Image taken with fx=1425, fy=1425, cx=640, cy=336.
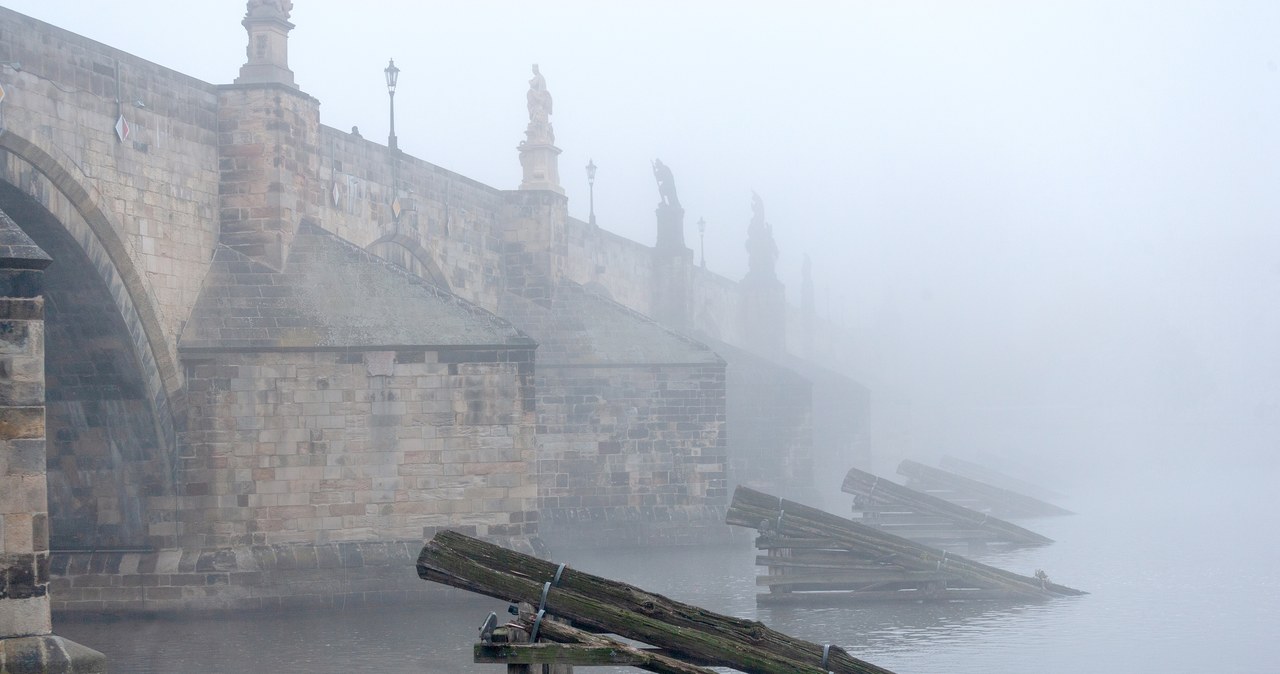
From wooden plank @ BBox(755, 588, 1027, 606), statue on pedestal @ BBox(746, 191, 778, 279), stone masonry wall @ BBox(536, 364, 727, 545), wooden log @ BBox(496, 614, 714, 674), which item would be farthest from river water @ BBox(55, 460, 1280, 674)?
statue on pedestal @ BBox(746, 191, 778, 279)

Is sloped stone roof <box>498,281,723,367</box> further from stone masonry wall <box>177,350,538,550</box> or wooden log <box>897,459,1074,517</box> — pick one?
wooden log <box>897,459,1074,517</box>

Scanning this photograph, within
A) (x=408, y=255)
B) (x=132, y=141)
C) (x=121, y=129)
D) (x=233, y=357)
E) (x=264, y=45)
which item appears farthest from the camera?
(x=408, y=255)

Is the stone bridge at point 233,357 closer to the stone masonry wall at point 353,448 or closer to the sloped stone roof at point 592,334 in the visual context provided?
the stone masonry wall at point 353,448

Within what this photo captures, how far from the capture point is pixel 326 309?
59.6 feet

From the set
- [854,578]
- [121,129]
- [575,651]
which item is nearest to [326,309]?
[121,129]

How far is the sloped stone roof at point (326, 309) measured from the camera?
1772 cm

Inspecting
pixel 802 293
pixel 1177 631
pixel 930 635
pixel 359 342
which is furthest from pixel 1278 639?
pixel 802 293

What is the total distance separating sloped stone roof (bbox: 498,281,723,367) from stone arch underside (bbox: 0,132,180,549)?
31.7ft

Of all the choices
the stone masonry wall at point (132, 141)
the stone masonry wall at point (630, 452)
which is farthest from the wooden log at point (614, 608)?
the stone masonry wall at point (630, 452)

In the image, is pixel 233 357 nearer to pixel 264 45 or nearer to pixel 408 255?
pixel 264 45

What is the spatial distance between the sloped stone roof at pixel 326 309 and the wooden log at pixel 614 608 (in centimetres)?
1077

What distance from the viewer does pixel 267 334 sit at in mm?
17750

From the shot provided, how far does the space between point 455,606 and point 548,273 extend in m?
11.4

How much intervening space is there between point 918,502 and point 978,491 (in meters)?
9.48
